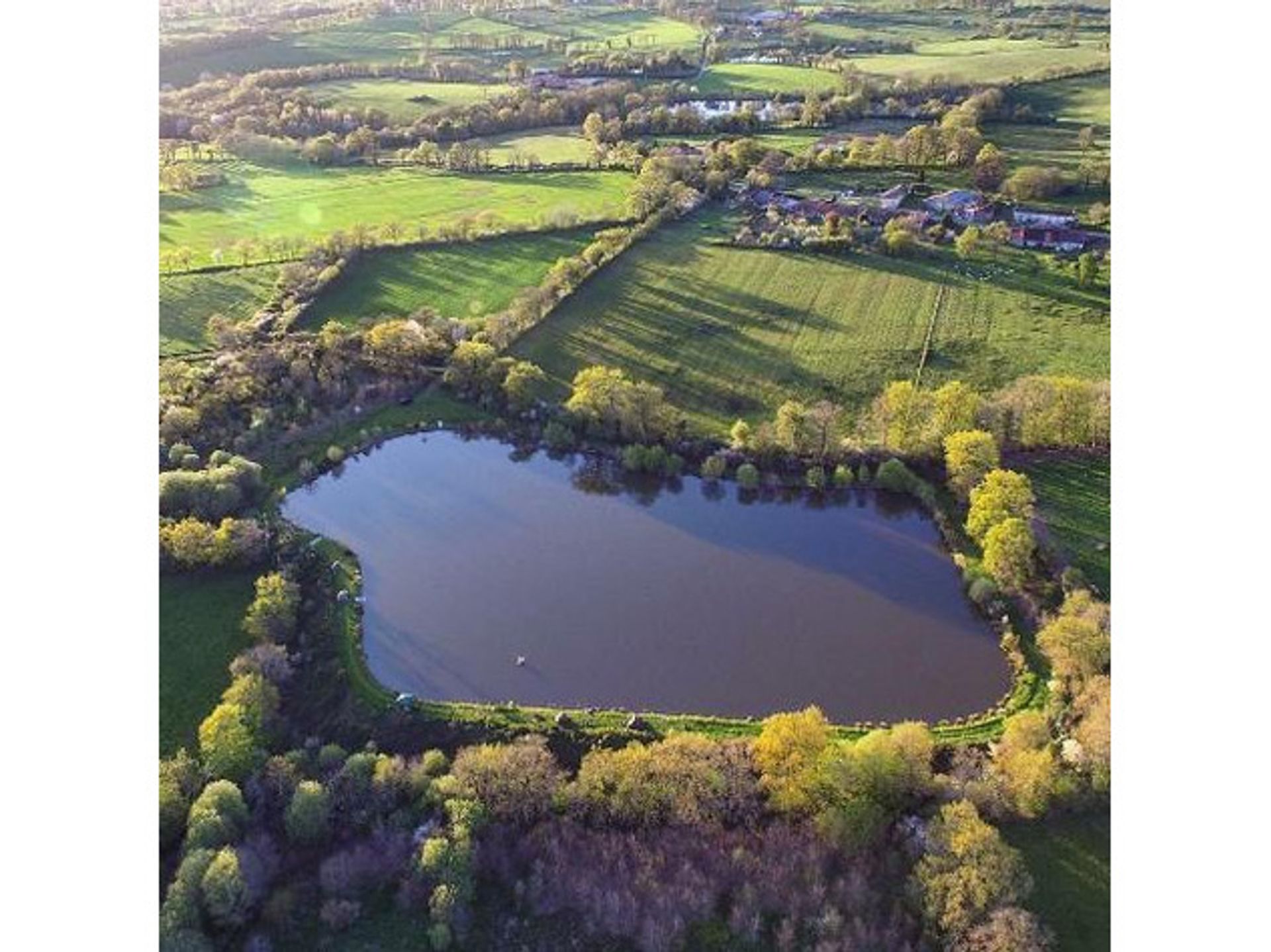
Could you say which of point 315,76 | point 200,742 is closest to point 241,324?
point 200,742

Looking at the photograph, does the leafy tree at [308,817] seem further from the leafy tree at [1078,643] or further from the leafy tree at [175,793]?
the leafy tree at [1078,643]

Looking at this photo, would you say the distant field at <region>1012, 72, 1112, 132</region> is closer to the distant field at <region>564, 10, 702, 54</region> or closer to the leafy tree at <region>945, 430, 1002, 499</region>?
the distant field at <region>564, 10, 702, 54</region>

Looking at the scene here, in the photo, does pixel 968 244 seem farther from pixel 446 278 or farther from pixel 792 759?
pixel 792 759

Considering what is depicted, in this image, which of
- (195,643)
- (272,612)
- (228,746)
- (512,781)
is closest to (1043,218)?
(272,612)

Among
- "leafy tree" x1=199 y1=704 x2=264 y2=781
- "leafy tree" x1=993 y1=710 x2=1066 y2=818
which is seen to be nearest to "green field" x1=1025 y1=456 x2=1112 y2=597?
"leafy tree" x1=993 y1=710 x2=1066 y2=818

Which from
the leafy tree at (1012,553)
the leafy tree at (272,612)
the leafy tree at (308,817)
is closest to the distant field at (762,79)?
the leafy tree at (1012,553)
